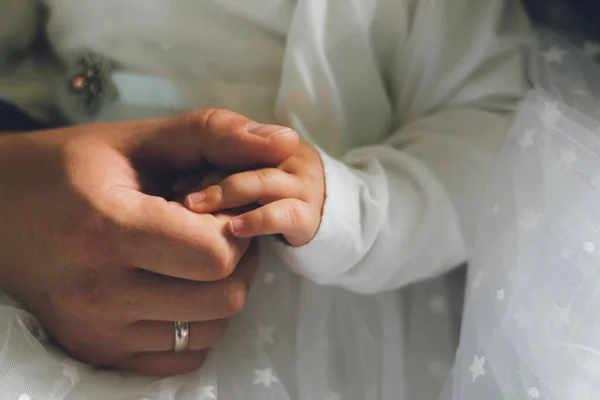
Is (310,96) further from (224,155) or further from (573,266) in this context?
(573,266)

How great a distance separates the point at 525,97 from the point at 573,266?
0.16 metres

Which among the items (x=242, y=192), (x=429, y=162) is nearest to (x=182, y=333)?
(x=242, y=192)

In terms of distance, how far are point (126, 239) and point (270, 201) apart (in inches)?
4.0

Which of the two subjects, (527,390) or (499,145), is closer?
(527,390)

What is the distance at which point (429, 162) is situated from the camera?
0.55 meters

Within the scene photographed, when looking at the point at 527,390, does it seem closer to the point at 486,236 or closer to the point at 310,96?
the point at 486,236

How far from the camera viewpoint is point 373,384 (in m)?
0.51

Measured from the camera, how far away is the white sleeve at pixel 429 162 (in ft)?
1.67

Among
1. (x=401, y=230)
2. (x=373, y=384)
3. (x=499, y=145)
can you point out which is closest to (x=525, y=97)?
(x=499, y=145)

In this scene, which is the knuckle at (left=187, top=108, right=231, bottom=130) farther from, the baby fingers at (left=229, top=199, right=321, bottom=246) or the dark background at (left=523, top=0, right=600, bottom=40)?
the dark background at (left=523, top=0, right=600, bottom=40)

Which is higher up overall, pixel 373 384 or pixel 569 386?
pixel 569 386

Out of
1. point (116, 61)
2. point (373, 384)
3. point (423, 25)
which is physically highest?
point (423, 25)

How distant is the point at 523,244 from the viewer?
18.5 inches

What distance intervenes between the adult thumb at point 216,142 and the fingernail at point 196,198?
0.04m
